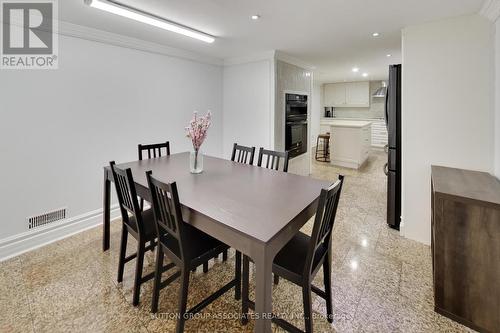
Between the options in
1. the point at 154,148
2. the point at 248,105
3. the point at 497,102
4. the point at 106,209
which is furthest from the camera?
the point at 248,105

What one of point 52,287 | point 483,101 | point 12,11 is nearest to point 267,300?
point 52,287

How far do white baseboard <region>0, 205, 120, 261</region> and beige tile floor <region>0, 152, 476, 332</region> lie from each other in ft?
0.36

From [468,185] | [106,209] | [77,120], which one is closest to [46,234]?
[106,209]

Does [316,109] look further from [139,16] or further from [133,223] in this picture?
[133,223]

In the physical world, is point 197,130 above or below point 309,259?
above

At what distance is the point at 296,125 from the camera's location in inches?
183

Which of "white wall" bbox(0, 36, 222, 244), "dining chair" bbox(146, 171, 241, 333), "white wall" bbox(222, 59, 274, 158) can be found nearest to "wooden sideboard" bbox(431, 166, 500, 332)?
"dining chair" bbox(146, 171, 241, 333)

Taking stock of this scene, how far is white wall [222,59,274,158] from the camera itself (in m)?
4.04

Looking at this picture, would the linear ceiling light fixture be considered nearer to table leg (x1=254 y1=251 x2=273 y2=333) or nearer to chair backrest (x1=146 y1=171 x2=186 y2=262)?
chair backrest (x1=146 y1=171 x2=186 y2=262)

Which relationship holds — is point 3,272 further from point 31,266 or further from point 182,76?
point 182,76

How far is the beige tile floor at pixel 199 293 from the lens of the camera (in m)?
1.60

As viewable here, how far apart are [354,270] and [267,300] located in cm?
142

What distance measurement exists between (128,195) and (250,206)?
993 millimetres

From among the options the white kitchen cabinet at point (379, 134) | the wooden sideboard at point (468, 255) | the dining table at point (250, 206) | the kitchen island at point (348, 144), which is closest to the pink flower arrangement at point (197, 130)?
the dining table at point (250, 206)
